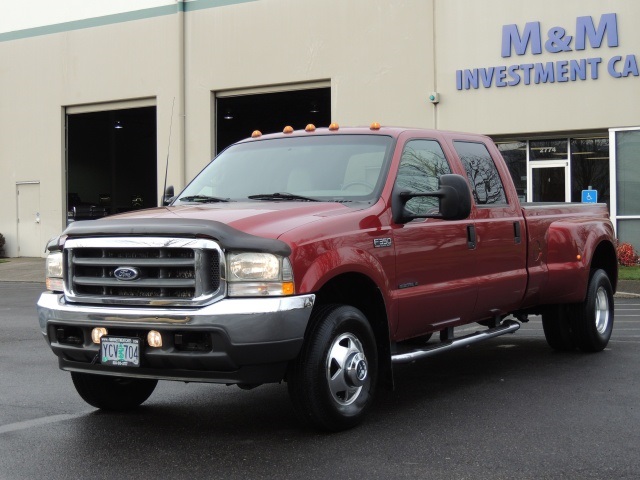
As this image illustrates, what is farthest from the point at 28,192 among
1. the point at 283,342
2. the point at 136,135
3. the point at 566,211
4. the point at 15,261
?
the point at 283,342

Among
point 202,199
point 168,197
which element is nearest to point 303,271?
point 202,199

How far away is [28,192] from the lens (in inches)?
1220

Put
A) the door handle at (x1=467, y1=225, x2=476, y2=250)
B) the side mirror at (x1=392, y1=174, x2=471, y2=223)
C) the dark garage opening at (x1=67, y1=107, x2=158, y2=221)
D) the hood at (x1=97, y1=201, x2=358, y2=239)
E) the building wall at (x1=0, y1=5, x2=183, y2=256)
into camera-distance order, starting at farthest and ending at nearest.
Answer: the dark garage opening at (x1=67, y1=107, x2=158, y2=221), the building wall at (x1=0, y1=5, x2=183, y2=256), the door handle at (x1=467, y1=225, x2=476, y2=250), the side mirror at (x1=392, y1=174, x2=471, y2=223), the hood at (x1=97, y1=201, x2=358, y2=239)

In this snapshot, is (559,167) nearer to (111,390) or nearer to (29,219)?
(29,219)

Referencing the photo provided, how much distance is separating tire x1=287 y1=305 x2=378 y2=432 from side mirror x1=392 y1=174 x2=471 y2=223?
0.85 meters

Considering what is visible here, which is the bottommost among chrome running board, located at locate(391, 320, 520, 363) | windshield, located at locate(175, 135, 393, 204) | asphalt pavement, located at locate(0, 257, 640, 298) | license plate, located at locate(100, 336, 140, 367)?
asphalt pavement, located at locate(0, 257, 640, 298)

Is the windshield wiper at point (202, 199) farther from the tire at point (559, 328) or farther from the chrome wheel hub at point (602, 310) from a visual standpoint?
→ the chrome wheel hub at point (602, 310)

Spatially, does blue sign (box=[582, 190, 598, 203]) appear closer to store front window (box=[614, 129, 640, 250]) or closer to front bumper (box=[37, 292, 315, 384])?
store front window (box=[614, 129, 640, 250])

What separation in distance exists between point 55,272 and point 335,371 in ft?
6.52

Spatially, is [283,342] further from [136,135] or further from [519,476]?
[136,135]

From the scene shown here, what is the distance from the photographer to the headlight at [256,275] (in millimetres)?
5734

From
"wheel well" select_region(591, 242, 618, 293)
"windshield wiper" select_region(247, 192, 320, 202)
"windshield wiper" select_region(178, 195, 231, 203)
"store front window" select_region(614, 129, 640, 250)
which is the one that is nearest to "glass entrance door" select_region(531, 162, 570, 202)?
"store front window" select_region(614, 129, 640, 250)

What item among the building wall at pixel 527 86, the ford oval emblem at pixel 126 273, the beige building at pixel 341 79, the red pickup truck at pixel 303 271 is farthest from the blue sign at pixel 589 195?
the ford oval emblem at pixel 126 273

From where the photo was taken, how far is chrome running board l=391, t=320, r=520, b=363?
22.2 ft
